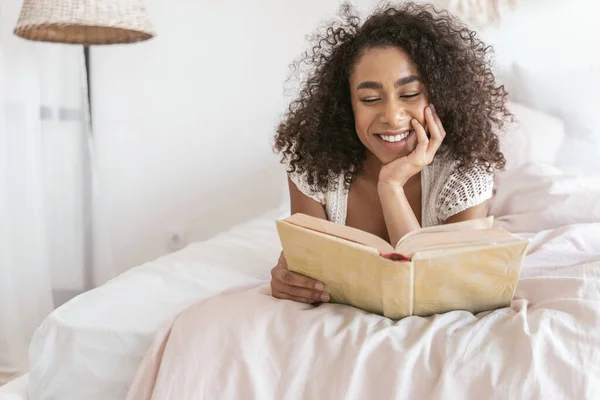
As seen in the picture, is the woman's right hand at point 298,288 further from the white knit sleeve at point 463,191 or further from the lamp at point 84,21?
the lamp at point 84,21

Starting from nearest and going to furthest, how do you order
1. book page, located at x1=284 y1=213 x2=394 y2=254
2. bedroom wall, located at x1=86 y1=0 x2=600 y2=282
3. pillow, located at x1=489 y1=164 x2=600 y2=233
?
book page, located at x1=284 y1=213 x2=394 y2=254 < pillow, located at x1=489 y1=164 x2=600 y2=233 < bedroom wall, located at x1=86 y1=0 x2=600 y2=282

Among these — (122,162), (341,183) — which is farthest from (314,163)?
(122,162)

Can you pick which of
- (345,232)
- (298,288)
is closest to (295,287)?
(298,288)

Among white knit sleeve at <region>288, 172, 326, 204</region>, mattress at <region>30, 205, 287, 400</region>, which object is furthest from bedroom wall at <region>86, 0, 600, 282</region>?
mattress at <region>30, 205, 287, 400</region>

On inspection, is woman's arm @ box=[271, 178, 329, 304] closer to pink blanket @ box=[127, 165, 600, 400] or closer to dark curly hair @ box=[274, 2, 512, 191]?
pink blanket @ box=[127, 165, 600, 400]

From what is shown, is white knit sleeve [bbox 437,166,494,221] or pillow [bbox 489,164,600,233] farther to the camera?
pillow [bbox 489,164,600,233]

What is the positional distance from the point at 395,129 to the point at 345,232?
315 mm

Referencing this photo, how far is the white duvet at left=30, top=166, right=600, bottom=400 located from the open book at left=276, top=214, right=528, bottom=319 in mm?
26

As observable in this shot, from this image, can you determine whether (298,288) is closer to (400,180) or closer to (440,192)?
(400,180)

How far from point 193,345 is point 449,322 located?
0.35 meters

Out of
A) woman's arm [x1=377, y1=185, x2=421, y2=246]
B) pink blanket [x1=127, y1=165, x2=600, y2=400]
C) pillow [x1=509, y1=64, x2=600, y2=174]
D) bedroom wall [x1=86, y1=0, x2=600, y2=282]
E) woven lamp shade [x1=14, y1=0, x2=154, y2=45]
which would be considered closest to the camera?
pink blanket [x1=127, y1=165, x2=600, y2=400]

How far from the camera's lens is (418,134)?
46.6 inches

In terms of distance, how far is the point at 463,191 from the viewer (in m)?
1.25

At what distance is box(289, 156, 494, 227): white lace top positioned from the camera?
1.25m
